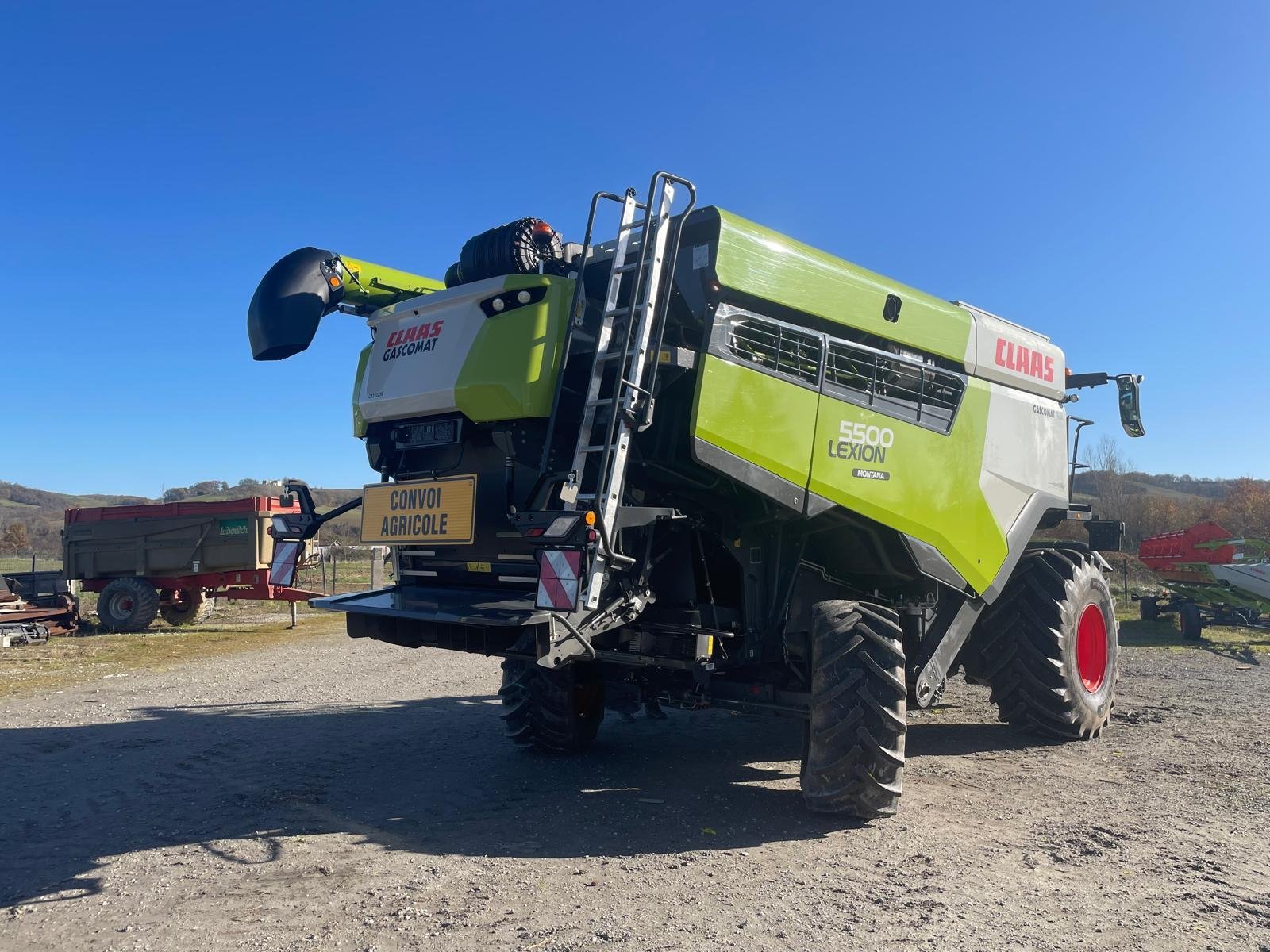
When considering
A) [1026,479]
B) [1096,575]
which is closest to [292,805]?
[1026,479]

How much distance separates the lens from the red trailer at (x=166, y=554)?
17.5m

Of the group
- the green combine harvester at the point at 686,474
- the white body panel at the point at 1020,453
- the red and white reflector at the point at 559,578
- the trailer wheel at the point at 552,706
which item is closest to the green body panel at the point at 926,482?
the green combine harvester at the point at 686,474

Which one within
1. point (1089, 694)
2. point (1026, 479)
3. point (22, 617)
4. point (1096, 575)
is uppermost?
point (1026, 479)

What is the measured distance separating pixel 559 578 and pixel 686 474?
44.8 inches

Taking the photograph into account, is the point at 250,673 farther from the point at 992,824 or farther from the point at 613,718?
the point at 992,824

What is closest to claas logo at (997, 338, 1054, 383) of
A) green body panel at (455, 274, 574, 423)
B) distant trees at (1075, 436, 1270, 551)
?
green body panel at (455, 274, 574, 423)

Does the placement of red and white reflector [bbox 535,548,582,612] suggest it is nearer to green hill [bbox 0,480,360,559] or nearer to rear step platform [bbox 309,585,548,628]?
rear step platform [bbox 309,585,548,628]

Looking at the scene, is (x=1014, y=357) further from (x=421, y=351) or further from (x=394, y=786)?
(x=394, y=786)

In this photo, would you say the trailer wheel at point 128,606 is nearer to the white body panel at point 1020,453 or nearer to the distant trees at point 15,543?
the white body panel at point 1020,453

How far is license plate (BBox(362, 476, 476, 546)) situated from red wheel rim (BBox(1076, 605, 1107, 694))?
17.0 ft

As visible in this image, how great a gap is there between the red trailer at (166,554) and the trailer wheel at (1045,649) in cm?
1408

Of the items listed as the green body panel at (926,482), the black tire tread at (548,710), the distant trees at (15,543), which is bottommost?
the distant trees at (15,543)

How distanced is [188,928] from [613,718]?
16.5ft

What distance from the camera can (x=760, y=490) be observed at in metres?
4.96
